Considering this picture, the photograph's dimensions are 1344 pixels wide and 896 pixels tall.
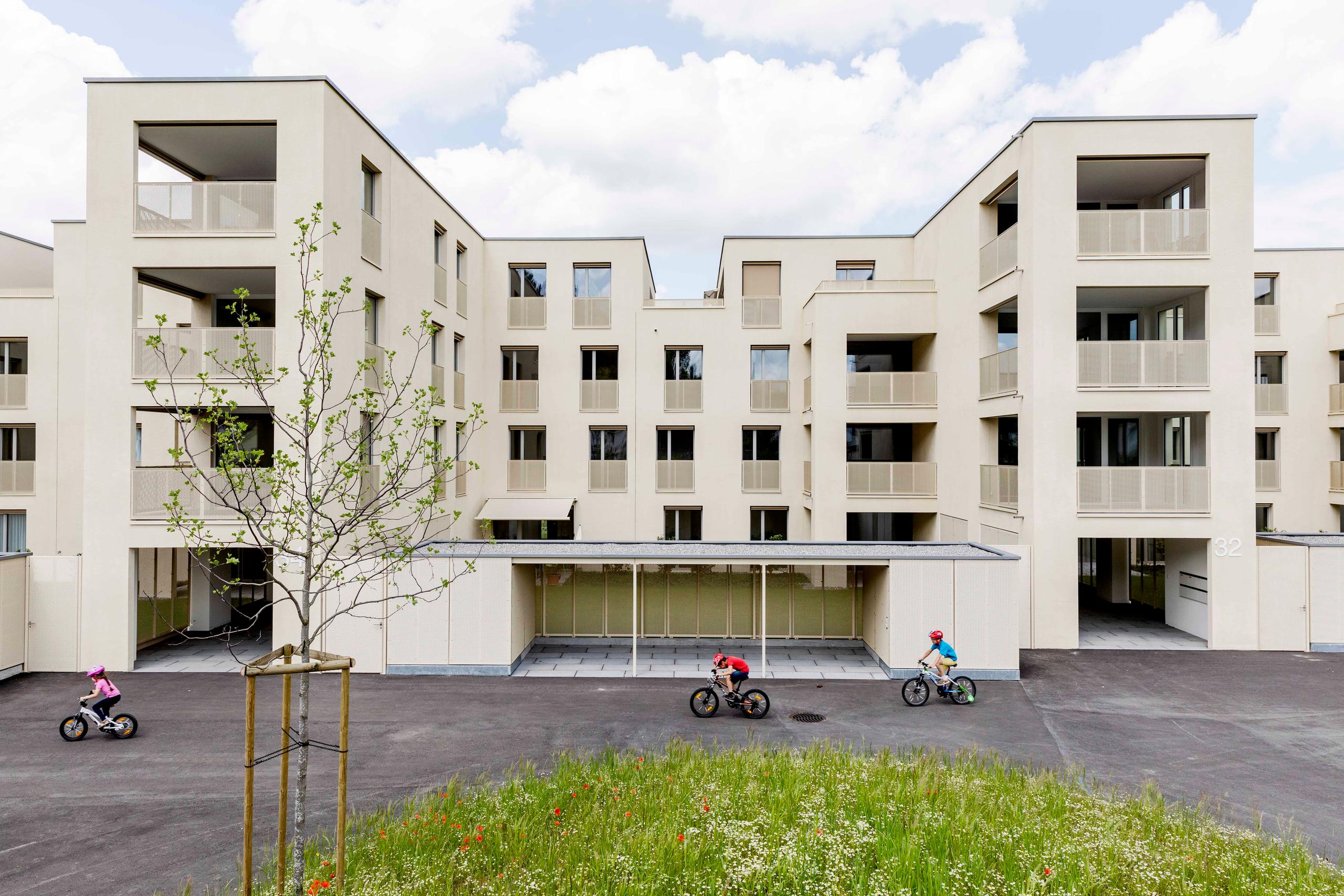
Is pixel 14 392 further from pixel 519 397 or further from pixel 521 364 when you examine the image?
pixel 521 364

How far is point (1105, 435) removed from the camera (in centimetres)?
1862

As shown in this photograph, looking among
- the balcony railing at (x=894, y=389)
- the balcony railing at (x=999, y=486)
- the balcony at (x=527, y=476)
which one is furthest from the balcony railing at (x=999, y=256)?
the balcony at (x=527, y=476)

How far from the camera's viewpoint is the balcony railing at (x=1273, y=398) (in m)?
23.4

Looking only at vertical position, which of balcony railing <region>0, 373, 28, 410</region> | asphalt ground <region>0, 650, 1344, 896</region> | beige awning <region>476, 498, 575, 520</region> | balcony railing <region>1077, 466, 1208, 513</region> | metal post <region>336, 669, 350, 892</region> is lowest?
asphalt ground <region>0, 650, 1344, 896</region>

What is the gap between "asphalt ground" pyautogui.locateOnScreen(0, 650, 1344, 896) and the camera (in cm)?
767

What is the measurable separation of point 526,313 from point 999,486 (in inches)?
618

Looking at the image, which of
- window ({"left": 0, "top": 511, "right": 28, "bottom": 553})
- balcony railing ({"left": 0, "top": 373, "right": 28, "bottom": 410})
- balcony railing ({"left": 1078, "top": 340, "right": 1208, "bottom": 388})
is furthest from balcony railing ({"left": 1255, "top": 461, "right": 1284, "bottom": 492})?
window ({"left": 0, "top": 511, "right": 28, "bottom": 553})

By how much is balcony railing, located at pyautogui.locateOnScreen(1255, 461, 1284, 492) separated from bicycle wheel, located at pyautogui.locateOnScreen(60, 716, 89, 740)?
104ft

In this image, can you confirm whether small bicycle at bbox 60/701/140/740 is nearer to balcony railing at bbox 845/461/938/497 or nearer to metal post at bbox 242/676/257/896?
metal post at bbox 242/676/257/896

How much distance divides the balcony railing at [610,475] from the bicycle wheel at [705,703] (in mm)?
12028

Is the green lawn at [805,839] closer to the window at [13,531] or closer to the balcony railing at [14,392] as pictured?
the window at [13,531]

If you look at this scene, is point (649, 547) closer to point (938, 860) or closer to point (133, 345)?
point (938, 860)

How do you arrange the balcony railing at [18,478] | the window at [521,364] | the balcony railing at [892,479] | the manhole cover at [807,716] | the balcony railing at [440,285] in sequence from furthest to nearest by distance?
the window at [521,364]
the balcony railing at [892,479]
the balcony railing at [440,285]
the balcony railing at [18,478]
the manhole cover at [807,716]

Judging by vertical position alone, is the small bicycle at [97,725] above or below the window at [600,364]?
below
